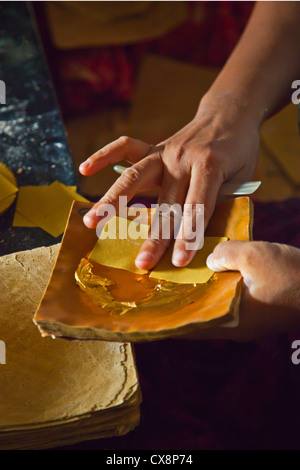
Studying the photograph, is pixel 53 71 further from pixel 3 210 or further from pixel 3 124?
pixel 3 210

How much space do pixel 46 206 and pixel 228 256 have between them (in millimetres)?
429

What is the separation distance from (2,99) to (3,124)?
101mm

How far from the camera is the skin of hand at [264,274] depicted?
75 centimetres

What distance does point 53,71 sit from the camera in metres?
2.33

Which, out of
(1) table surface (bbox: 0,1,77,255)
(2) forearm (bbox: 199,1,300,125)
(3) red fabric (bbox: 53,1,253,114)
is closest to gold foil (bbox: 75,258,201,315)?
(1) table surface (bbox: 0,1,77,255)

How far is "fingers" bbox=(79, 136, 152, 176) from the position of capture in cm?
96

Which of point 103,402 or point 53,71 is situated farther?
point 53,71

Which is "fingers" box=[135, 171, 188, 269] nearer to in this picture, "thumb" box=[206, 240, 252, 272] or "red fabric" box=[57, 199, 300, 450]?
"thumb" box=[206, 240, 252, 272]

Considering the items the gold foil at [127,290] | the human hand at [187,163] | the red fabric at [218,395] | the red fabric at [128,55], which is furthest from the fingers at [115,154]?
the red fabric at [128,55]

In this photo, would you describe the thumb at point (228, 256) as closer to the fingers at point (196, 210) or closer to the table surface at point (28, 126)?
the fingers at point (196, 210)

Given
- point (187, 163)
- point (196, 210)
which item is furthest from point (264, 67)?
point (196, 210)

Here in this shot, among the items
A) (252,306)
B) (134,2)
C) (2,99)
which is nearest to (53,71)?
(134,2)

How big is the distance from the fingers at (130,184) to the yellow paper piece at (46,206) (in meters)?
0.13

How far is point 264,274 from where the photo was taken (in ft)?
2.47
